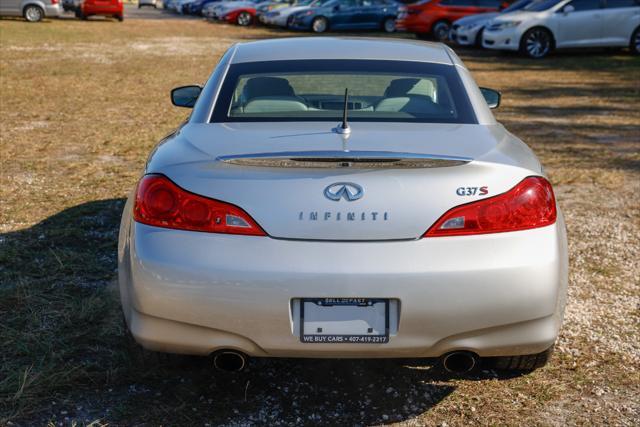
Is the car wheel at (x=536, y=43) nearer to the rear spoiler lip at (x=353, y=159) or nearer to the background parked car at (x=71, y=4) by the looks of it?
the rear spoiler lip at (x=353, y=159)

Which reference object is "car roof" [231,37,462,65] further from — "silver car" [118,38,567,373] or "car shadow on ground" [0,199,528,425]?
"car shadow on ground" [0,199,528,425]

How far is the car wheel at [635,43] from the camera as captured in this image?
1983 centimetres

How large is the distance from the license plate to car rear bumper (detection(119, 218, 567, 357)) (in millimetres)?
34

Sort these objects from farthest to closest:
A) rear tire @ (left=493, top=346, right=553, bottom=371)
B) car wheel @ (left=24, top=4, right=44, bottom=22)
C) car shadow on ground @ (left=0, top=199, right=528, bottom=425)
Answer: car wheel @ (left=24, top=4, right=44, bottom=22), rear tire @ (left=493, top=346, right=553, bottom=371), car shadow on ground @ (left=0, top=199, right=528, bottom=425)

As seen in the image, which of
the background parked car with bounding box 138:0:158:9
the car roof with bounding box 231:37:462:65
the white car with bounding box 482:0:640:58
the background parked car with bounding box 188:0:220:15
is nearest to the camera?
the car roof with bounding box 231:37:462:65

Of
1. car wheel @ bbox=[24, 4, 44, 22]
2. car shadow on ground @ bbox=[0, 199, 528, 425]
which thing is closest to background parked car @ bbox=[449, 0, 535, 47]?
car wheel @ bbox=[24, 4, 44, 22]

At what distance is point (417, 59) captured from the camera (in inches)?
175

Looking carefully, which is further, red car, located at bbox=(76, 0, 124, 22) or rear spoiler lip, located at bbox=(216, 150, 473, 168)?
red car, located at bbox=(76, 0, 124, 22)

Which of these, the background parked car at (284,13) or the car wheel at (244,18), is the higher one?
the background parked car at (284,13)

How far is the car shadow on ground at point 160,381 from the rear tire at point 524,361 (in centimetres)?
17

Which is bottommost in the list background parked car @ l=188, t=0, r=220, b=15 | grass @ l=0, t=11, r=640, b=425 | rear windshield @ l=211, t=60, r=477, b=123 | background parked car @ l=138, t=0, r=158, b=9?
background parked car @ l=138, t=0, r=158, b=9

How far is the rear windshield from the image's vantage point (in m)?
4.00

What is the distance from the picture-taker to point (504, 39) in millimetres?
19984

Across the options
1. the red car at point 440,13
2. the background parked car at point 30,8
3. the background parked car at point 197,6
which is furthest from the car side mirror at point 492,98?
the background parked car at point 197,6
